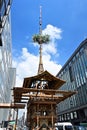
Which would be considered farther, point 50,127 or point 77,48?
point 77,48

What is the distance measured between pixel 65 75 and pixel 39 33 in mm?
39284

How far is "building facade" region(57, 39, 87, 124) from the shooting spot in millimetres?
41469

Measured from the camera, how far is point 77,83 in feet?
151

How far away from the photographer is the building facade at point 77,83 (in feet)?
136

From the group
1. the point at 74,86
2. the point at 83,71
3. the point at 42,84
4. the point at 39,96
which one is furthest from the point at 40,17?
the point at 74,86

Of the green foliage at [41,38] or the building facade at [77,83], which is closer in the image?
the green foliage at [41,38]

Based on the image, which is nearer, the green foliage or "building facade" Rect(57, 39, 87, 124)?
the green foliage

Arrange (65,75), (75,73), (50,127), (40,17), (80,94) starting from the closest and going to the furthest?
(50,127) < (40,17) < (80,94) < (75,73) < (65,75)

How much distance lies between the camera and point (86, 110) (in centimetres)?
4062

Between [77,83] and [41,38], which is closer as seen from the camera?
[41,38]

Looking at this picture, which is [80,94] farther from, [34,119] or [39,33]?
[34,119]

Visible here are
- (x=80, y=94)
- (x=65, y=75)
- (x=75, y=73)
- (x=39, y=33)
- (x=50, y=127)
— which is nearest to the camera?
(x=50, y=127)

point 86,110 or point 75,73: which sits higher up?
point 75,73

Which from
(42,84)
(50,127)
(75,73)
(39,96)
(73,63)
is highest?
(73,63)
